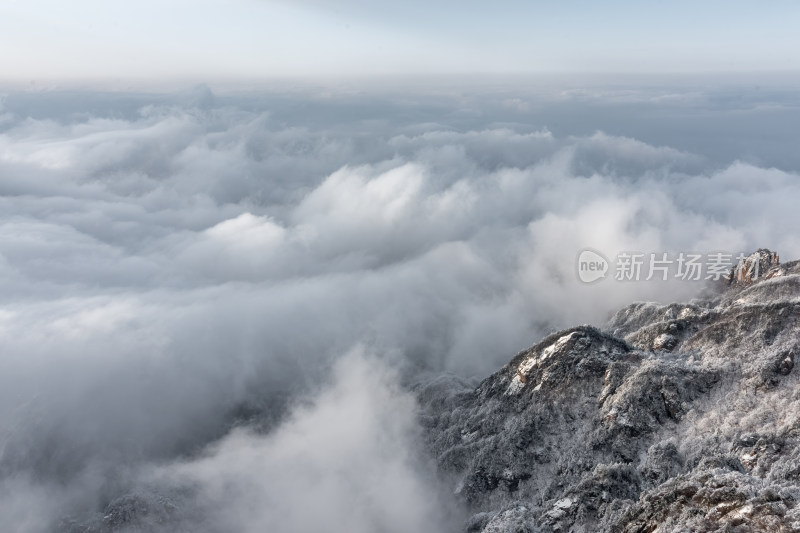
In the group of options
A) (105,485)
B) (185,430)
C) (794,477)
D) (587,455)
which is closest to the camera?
(794,477)

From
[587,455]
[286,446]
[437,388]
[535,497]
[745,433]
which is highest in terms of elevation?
[745,433]

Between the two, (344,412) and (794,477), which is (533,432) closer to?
(794,477)

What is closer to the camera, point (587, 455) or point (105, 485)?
point (587, 455)

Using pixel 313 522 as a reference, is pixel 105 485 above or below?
below

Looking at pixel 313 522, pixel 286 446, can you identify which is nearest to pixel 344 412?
pixel 286 446

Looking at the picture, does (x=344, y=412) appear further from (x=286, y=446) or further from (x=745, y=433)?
(x=745, y=433)

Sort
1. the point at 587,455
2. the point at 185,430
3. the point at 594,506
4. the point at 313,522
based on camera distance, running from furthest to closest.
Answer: the point at 185,430, the point at 313,522, the point at 587,455, the point at 594,506
